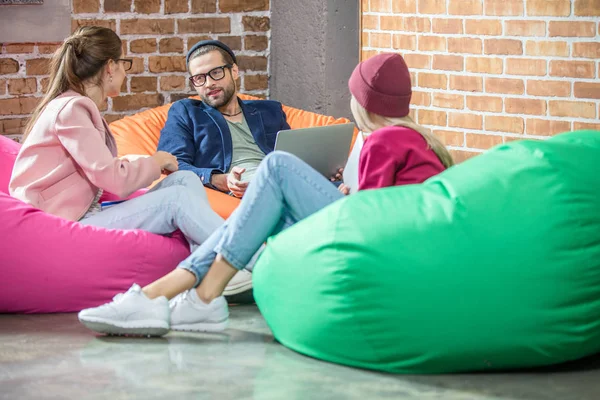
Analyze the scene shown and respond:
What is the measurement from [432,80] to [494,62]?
1.28ft

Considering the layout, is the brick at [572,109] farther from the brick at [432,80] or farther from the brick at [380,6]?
the brick at [380,6]

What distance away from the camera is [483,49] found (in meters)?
3.97

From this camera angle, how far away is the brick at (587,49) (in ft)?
11.5

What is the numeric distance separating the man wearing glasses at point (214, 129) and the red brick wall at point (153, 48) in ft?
2.83

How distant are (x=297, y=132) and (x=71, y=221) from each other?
2.62 feet

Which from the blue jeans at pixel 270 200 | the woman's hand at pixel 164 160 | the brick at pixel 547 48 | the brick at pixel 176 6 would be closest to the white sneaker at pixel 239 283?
the blue jeans at pixel 270 200

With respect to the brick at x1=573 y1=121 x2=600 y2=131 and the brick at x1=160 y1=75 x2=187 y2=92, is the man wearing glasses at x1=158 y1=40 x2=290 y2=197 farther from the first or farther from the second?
the brick at x1=573 y1=121 x2=600 y2=131

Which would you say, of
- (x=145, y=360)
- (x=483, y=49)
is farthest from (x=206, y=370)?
(x=483, y=49)

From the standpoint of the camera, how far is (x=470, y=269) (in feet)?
7.60

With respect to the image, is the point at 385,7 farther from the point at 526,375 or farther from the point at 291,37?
the point at 526,375

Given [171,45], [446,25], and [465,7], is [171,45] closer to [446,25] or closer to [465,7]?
[446,25]

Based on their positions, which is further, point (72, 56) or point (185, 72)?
point (185, 72)

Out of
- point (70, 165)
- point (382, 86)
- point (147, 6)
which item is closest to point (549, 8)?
point (382, 86)

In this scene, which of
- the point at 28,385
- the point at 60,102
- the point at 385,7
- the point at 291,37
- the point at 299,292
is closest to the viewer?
the point at 28,385
